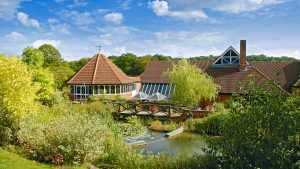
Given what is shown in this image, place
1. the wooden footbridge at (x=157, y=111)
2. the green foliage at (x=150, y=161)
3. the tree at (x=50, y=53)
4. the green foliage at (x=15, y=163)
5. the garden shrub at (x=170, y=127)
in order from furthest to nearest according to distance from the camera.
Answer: the tree at (x=50, y=53)
the wooden footbridge at (x=157, y=111)
the garden shrub at (x=170, y=127)
the green foliage at (x=15, y=163)
the green foliage at (x=150, y=161)

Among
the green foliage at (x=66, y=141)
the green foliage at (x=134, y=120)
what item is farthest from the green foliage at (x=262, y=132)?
the green foliage at (x=134, y=120)

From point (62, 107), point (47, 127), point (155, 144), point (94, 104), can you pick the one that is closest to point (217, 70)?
point (94, 104)

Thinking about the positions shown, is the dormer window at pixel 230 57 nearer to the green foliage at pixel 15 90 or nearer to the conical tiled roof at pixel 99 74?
the conical tiled roof at pixel 99 74

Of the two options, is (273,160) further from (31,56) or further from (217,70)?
(217,70)

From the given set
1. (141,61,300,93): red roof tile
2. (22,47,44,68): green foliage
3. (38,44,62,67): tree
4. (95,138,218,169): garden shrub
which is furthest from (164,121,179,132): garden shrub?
(38,44,62,67): tree

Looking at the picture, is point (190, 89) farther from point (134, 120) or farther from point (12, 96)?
point (12, 96)

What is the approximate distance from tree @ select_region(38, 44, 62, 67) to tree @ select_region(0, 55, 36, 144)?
5403 centimetres

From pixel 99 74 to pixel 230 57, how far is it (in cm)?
1449

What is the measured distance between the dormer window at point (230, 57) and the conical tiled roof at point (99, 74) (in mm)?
10457

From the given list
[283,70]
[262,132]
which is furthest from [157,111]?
[283,70]

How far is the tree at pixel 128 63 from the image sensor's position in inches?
2908

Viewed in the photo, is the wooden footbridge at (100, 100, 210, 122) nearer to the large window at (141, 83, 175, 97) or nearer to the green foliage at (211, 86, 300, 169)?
the large window at (141, 83, 175, 97)

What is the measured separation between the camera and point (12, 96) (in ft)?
44.5

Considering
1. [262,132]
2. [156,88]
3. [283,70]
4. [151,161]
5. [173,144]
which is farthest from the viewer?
[156,88]
